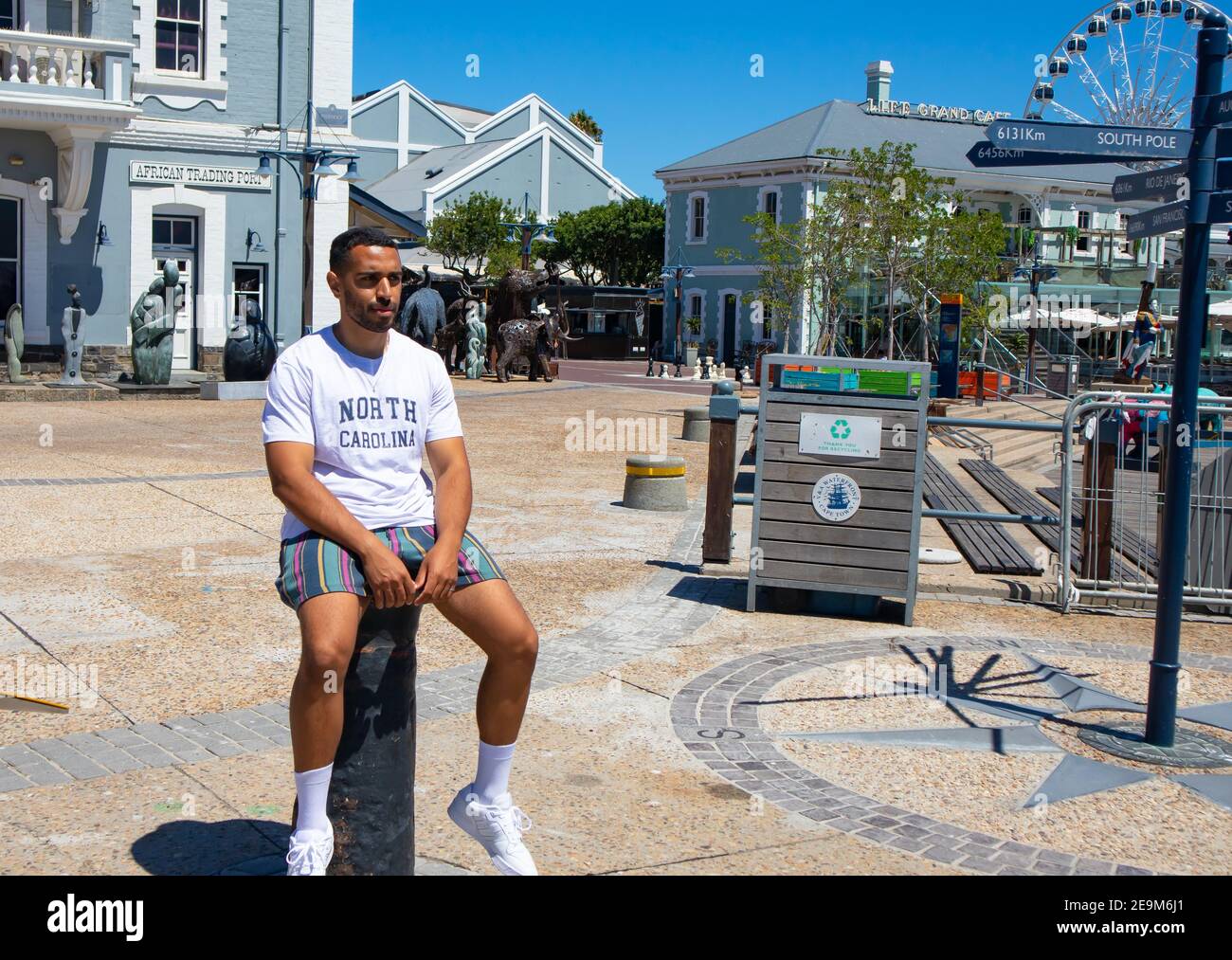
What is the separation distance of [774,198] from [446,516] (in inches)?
1777

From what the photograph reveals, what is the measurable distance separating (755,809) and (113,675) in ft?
9.98

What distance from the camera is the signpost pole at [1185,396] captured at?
514 cm

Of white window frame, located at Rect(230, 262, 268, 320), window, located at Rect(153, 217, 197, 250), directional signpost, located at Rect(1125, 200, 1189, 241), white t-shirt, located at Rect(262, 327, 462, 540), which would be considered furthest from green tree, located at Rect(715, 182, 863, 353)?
white t-shirt, located at Rect(262, 327, 462, 540)

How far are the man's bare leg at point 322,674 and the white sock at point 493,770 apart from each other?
0.48 m

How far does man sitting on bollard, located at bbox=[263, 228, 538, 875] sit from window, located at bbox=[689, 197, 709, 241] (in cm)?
4792

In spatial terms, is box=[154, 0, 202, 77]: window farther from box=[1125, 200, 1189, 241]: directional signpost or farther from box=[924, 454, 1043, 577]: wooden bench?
box=[1125, 200, 1189, 241]: directional signpost

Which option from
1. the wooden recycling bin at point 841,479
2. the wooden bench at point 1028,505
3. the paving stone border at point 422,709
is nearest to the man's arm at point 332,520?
the paving stone border at point 422,709

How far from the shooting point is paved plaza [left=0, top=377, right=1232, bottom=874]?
4.21m

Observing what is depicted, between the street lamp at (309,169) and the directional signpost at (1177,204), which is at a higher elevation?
the street lamp at (309,169)

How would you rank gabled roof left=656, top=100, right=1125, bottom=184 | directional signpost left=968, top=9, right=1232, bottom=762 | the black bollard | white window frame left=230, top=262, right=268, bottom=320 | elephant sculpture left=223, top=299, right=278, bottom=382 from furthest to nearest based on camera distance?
gabled roof left=656, top=100, right=1125, bottom=184 → white window frame left=230, top=262, right=268, bottom=320 → elephant sculpture left=223, top=299, right=278, bottom=382 → directional signpost left=968, top=9, right=1232, bottom=762 → the black bollard

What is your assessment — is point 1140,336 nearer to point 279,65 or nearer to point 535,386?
point 535,386

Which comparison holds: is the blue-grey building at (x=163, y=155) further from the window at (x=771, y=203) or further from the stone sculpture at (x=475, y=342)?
the window at (x=771, y=203)

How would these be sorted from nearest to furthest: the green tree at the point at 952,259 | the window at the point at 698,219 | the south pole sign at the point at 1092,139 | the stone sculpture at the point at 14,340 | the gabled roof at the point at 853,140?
the south pole sign at the point at 1092,139 → the stone sculpture at the point at 14,340 → the green tree at the point at 952,259 → the gabled roof at the point at 853,140 → the window at the point at 698,219
